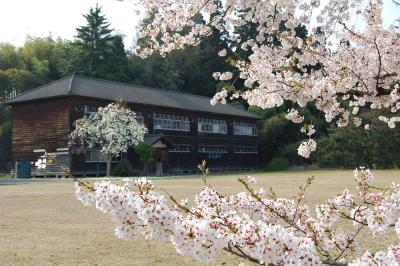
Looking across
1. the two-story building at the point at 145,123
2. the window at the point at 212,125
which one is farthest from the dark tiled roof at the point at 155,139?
the window at the point at 212,125

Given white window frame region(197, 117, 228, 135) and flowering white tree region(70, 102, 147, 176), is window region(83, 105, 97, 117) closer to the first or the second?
flowering white tree region(70, 102, 147, 176)

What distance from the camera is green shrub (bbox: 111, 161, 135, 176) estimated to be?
3409cm

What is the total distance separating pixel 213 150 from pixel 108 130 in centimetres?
1421

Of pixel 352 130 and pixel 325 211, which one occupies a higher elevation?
pixel 352 130

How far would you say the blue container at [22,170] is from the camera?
34.0 m

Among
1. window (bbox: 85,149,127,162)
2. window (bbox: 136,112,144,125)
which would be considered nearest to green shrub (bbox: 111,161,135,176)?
window (bbox: 85,149,127,162)

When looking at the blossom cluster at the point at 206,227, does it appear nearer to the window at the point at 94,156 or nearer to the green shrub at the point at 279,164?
the window at the point at 94,156

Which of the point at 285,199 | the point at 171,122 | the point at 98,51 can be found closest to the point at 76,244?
the point at 285,199

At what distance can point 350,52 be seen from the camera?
190 inches

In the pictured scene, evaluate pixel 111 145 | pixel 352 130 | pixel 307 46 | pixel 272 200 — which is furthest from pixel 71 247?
pixel 352 130

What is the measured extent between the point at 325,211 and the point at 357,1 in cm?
230

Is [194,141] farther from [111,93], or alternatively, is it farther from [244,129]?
[111,93]

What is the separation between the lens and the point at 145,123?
38531mm

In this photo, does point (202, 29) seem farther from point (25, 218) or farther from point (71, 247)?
point (25, 218)
